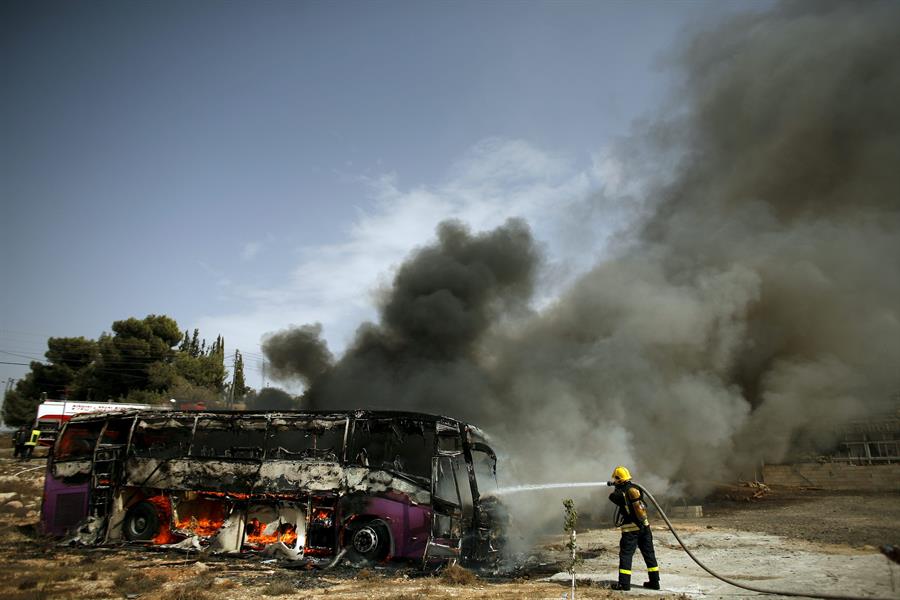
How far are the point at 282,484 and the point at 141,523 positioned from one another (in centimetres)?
326

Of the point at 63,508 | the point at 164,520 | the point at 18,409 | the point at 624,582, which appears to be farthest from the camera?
the point at 18,409

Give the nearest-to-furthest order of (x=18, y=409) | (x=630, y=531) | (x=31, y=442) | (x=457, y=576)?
(x=630, y=531), (x=457, y=576), (x=31, y=442), (x=18, y=409)

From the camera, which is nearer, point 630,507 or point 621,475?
point 630,507

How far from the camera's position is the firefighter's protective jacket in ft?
22.3

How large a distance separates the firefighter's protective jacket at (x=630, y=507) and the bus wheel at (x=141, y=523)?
8.23 meters

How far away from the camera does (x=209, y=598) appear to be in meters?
6.12

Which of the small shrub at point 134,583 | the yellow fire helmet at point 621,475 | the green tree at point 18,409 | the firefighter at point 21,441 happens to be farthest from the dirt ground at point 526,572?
the green tree at point 18,409

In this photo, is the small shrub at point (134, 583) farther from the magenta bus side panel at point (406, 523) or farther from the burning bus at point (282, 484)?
the magenta bus side panel at point (406, 523)

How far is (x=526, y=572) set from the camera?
806 centimetres

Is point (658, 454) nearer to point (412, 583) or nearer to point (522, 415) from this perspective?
point (522, 415)

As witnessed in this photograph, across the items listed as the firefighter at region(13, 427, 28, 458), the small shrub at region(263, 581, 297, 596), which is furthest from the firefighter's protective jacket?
the firefighter at region(13, 427, 28, 458)

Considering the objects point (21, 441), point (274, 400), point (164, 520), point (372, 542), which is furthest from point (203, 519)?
point (21, 441)

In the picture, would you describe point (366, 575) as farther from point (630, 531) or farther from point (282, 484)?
point (630, 531)

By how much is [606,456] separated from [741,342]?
Result: 761 cm
